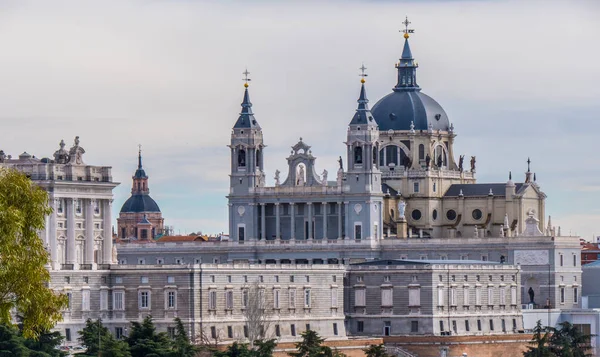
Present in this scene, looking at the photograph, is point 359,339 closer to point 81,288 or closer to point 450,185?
point 81,288

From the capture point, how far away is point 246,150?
171 meters

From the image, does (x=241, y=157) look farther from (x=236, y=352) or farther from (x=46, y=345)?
(x=46, y=345)

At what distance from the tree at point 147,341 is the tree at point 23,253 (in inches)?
1781

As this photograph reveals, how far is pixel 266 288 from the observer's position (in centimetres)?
13750

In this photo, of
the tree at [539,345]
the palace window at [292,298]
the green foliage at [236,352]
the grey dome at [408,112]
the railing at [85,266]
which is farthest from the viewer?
the grey dome at [408,112]

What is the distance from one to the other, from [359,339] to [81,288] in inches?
718

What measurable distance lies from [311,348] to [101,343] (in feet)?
45.1

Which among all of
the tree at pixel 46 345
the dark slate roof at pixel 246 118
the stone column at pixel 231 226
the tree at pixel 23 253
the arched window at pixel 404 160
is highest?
the dark slate roof at pixel 246 118

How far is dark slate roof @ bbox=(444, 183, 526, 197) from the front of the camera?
6890 inches

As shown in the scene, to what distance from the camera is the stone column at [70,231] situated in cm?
Result: 13062

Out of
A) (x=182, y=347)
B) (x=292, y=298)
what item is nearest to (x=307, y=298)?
(x=292, y=298)

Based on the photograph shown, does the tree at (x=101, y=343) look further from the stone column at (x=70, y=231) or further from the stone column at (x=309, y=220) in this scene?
the stone column at (x=309, y=220)

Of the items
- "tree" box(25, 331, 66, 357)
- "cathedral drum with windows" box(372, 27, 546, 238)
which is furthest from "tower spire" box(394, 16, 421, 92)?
"tree" box(25, 331, 66, 357)

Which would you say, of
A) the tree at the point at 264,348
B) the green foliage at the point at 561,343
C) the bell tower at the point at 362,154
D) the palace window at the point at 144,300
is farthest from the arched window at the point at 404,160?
the tree at the point at 264,348
